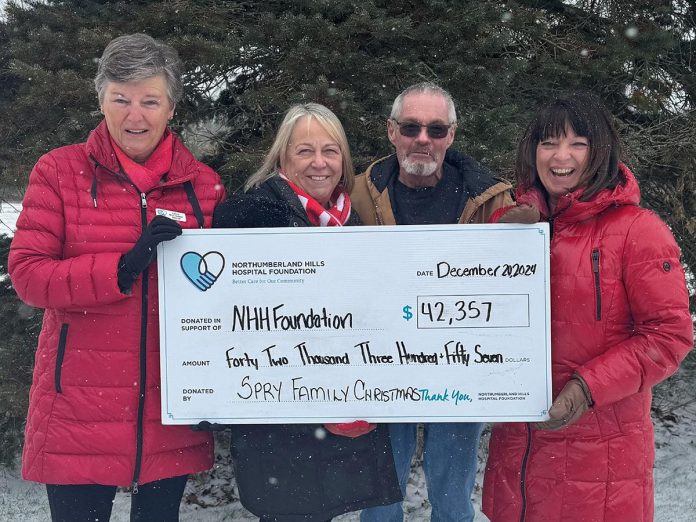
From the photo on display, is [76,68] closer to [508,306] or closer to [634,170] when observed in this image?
[508,306]

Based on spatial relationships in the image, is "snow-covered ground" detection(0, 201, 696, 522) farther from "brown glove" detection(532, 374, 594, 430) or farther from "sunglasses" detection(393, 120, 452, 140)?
"sunglasses" detection(393, 120, 452, 140)

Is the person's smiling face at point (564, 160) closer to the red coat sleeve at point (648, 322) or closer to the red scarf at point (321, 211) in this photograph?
the red coat sleeve at point (648, 322)

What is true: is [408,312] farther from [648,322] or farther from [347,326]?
[648,322]

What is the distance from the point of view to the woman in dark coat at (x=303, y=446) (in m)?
2.43

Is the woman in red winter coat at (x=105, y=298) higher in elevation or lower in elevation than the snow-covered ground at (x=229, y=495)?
higher

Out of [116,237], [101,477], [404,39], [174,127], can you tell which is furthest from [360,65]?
[101,477]

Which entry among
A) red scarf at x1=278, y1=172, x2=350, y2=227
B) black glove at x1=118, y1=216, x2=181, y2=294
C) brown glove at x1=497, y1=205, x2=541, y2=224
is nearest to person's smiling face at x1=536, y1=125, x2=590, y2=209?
brown glove at x1=497, y1=205, x2=541, y2=224

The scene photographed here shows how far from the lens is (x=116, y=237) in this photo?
238cm

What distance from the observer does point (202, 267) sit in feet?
8.18

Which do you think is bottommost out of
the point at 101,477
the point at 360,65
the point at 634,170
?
the point at 101,477

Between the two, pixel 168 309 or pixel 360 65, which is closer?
pixel 168 309

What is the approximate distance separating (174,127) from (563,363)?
329 cm

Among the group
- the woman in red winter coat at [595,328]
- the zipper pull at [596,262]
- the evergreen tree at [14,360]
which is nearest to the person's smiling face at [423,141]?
the woman in red winter coat at [595,328]

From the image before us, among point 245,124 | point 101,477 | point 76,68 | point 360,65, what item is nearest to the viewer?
point 101,477
